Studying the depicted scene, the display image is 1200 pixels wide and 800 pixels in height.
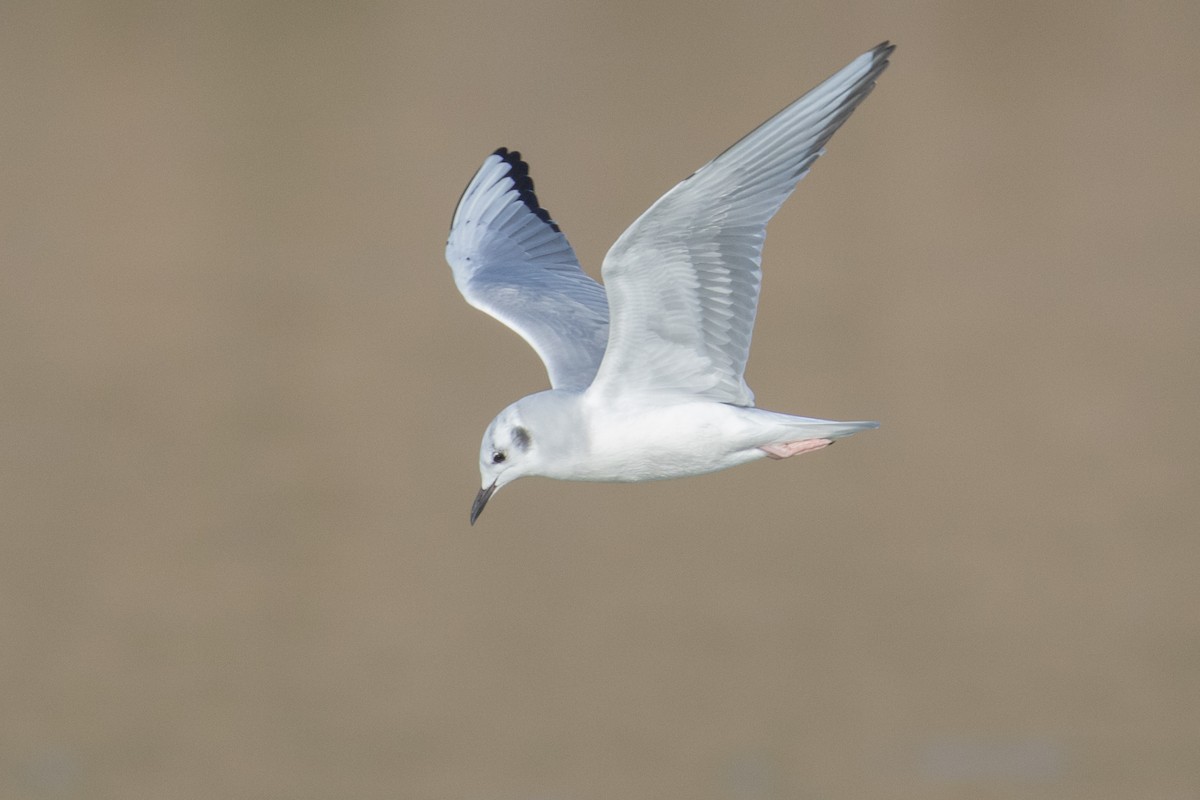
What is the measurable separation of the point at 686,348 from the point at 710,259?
24 cm

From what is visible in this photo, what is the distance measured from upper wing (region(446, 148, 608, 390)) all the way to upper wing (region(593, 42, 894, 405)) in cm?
42

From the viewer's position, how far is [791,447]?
492 cm

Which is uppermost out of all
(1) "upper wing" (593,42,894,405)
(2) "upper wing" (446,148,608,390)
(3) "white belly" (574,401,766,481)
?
(2) "upper wing" (446,148,608,390)

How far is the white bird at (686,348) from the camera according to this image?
4441 mm

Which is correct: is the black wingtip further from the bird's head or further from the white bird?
the bird's head

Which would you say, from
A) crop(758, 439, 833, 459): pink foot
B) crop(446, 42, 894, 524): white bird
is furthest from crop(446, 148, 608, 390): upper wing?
crop(758, 439, 833, 459): pink foot

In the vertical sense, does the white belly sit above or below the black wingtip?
below

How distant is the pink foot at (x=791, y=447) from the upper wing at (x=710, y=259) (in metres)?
0.12

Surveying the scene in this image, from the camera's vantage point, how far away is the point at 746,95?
15.4 meters

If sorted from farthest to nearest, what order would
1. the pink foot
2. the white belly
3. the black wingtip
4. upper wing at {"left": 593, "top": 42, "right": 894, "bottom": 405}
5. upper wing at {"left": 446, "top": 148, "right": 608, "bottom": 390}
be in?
the black wingtip
upper wing at {"left": 446, "top": 148, "right": 608, "bottom": 390}
the pink foot
the white belly
upper wing at {"left": 593, "top": 42, "right": 894, "bottom": 405}

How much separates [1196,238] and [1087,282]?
3.36 feet

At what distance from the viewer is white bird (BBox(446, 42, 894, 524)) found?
444 cm

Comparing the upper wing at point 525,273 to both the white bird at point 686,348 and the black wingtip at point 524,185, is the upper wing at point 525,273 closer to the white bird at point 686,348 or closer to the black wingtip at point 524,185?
the black wingtip at point 524,185

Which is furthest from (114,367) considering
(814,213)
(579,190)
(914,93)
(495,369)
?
(914,93)
